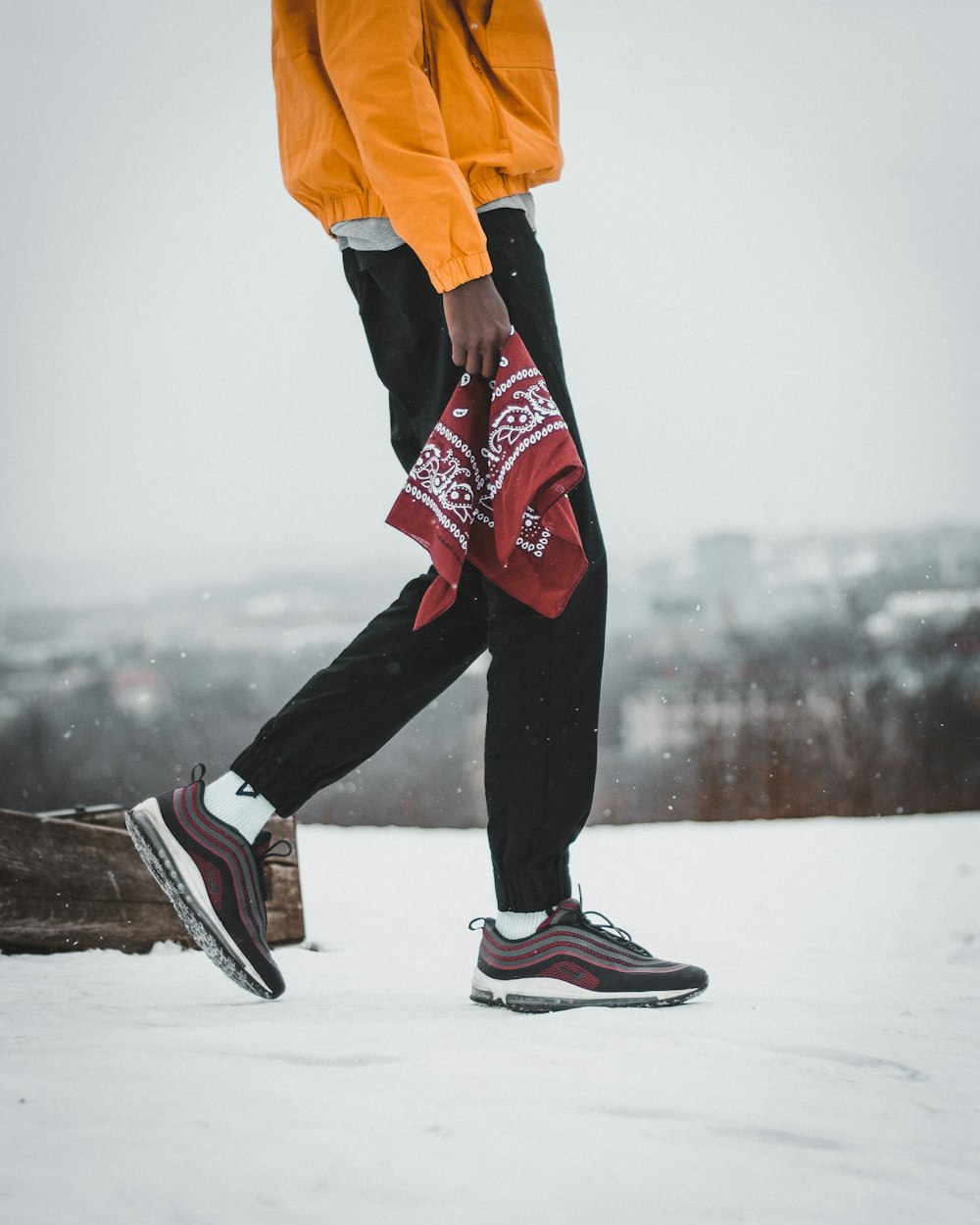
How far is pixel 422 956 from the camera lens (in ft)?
4.19

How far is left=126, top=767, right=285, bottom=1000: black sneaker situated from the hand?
513 millimetres

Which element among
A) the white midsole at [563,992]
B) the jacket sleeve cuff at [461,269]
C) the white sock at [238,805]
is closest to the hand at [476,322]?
the jacket sleeve cuff at [461,269]

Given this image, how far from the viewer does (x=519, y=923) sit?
37.9 inches

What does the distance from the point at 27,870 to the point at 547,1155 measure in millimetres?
944

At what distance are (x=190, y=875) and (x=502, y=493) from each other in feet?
1.54

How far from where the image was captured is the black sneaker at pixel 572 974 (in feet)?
3.03

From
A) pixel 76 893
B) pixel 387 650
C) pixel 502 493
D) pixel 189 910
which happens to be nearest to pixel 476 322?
pixel 502 493

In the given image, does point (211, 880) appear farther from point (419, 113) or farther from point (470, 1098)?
point (419, 113)

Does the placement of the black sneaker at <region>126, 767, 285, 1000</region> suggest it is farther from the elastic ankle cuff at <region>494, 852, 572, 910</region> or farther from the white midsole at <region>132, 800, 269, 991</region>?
the elastic ankle cuff at <region>494, 852, 572, 910</region>

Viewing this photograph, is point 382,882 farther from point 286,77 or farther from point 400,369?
point 286,77

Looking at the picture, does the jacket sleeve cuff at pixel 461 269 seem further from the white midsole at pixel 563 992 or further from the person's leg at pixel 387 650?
the white midsole at pixel 563 992

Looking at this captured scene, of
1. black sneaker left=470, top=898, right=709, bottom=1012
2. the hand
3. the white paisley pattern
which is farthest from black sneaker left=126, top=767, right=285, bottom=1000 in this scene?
the hand

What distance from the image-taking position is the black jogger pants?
96 centimetres

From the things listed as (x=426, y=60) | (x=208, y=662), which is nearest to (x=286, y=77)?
(x=426, y=60)
